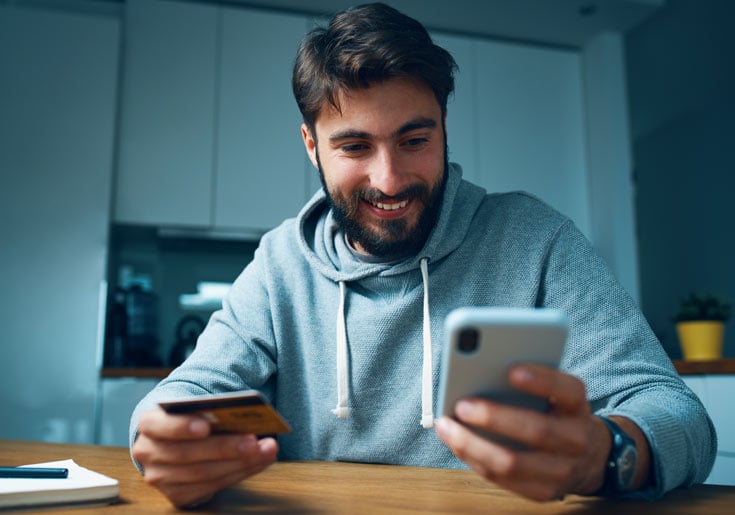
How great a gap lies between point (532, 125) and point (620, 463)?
10.6 ft

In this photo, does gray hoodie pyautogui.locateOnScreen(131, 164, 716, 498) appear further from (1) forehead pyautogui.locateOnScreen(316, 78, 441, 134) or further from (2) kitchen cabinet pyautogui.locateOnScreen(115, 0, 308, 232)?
(2) kitchen cabinet pyautogui.locateOnScreen(115, 0, 308, 232)

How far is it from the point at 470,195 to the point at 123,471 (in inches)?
29.4

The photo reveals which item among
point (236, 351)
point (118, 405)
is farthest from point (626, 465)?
point (118, 405)

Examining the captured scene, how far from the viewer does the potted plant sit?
7.89ft

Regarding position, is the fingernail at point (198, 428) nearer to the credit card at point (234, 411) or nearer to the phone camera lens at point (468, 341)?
the credit card at point (234, 411)

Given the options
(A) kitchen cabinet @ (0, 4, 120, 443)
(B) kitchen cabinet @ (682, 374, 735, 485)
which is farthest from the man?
(A) kitchen cabinet @ (0, 4, 120, 443)

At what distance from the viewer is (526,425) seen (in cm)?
52

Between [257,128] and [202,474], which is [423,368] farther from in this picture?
[257,128]

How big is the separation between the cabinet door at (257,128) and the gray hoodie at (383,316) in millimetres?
1924

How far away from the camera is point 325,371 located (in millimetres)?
1213

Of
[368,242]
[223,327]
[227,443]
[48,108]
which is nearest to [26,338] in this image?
[48,108]

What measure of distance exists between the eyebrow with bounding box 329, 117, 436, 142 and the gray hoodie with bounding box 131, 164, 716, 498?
0.14m

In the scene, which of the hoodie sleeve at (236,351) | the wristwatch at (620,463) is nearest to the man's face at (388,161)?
the hoodie sleeve at (236,351)

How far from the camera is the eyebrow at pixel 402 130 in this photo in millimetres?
1149
